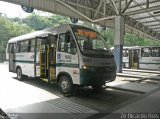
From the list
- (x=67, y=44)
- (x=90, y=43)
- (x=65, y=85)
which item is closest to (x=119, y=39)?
(x=90, y=43)

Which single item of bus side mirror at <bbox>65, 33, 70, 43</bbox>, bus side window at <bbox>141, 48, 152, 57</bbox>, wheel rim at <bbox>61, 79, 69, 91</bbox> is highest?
bus side mirror at <bbox>65, 33, 70, 43</bbox>

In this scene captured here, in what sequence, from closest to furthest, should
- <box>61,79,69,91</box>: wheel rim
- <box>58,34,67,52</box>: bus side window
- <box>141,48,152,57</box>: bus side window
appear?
<box>61,79,69,91</box>: wheel rim
<box>58,34,67,52</box>: bus side window
<box>141,48,152,57</box>: bus side window

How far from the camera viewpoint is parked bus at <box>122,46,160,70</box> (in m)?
20.9

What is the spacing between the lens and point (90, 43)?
816cm

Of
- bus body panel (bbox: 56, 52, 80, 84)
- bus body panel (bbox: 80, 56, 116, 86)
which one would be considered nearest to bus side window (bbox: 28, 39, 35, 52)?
bus body panel (bbox: 56, 52, 80, 84)

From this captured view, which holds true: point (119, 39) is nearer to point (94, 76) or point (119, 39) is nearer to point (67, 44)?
point (67, 44)

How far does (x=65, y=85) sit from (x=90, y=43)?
6.45 feet

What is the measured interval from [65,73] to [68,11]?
412 inches

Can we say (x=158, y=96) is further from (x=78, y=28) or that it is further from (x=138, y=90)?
(x=78, y=28)

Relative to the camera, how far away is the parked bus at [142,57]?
20.9m

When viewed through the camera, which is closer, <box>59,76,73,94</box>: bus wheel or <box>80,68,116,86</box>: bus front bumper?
<box>80,68,116,86</box>: bus front bumper

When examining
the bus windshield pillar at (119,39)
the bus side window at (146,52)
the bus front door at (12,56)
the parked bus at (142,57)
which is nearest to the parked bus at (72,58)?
the bus front door at (12,56)

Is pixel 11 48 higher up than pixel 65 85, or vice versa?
pixel 11 48

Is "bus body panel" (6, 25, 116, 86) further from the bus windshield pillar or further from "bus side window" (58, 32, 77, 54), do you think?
the bus windshield pillar
